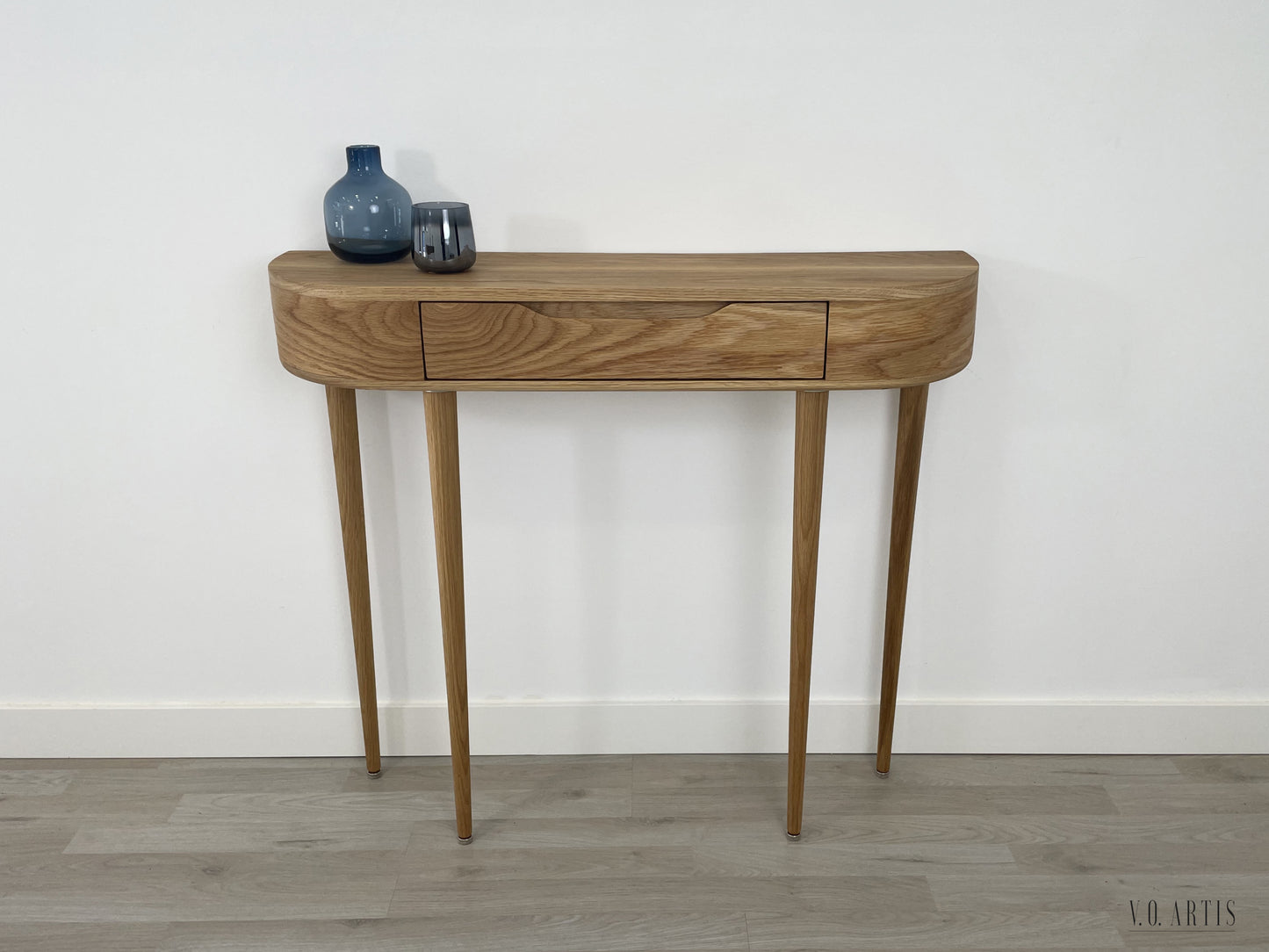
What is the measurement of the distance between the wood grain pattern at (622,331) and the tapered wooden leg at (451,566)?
0.08 metres

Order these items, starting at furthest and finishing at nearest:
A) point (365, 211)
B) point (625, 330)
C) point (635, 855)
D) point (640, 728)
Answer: point (640, 728) → point (635, 855) → point (365, 211) → point (625, 330)

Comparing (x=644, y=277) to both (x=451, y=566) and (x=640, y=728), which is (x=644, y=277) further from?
(x=640, y=728)

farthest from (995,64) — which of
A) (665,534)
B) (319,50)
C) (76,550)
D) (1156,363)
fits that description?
(76,550)

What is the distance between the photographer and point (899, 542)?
1.70m

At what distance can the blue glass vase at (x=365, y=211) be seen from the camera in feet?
4.88

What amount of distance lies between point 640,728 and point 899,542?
0.62 m

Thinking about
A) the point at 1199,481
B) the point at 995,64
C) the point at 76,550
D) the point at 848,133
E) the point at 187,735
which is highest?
the point at 995,64

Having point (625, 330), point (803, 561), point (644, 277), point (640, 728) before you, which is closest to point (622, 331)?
point (625, 330)

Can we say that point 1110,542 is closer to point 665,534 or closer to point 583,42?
point 665,534

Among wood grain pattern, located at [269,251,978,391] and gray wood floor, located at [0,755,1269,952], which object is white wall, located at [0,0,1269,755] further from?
wood grain pattern, located at [269,251,978,391]

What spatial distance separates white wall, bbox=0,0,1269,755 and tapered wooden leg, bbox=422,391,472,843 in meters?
0.23

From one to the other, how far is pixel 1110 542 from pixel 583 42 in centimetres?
127

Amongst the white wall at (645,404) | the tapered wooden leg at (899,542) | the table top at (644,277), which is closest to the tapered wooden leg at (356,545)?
the white wall at (645,404)

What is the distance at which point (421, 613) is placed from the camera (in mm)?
1859
